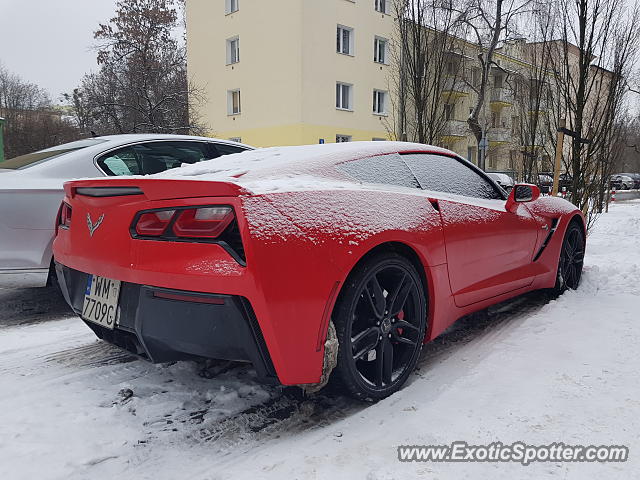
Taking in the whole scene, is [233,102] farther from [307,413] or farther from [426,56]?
[307,413]

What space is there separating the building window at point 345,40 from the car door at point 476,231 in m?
20.1

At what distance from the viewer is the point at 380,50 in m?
23.5

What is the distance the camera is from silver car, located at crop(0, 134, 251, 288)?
3.35m

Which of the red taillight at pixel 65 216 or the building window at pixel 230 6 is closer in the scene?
the red taillight at pixel 65 216

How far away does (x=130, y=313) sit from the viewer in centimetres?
205

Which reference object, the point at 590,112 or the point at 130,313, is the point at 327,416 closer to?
the point at 130,313

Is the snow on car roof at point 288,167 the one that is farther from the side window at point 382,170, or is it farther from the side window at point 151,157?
the side window at point 151,157

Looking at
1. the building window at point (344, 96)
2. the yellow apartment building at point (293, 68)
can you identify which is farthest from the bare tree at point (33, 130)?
the building window at point (344, 96)

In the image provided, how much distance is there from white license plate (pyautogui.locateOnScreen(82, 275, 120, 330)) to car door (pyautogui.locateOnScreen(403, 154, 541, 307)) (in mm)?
1707

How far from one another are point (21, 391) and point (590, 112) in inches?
296

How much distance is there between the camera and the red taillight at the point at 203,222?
188 centimetres

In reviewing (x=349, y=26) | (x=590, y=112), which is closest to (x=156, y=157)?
(x=590, y=112)

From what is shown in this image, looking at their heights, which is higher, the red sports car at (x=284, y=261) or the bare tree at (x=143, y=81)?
the bare tree at (x=143, y=81)

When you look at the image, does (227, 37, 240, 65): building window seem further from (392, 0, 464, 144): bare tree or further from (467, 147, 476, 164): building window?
(392, 0, 464, 144): bare tree
